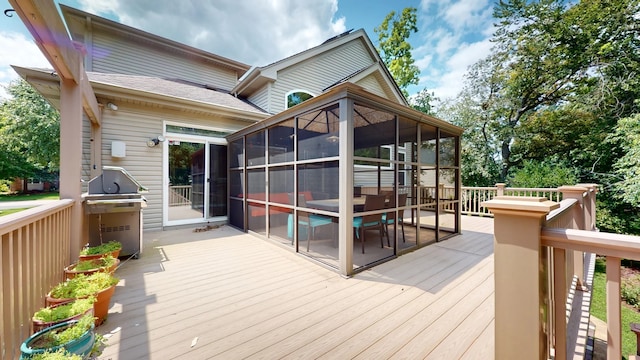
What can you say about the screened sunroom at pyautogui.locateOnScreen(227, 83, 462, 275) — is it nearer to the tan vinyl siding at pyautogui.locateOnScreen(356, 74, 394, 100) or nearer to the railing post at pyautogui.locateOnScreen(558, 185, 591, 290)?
the railing post at pyautogui.locateOnScreen(558, 185, 591, 290)

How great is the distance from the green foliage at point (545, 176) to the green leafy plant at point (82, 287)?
11.2 meters

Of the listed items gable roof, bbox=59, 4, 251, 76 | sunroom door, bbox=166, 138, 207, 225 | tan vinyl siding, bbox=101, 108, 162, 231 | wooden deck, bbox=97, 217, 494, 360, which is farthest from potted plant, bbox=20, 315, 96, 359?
gable roof, bbox=59, 4, 251, 76

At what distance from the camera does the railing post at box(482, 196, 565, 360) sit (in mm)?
1096

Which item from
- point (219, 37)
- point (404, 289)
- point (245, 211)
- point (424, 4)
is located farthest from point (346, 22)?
point (404, 289)

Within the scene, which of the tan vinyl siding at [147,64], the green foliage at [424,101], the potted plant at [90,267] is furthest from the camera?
the green foliage at [424,101]

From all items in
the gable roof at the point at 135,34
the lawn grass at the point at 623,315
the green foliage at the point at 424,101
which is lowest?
the lawn grass at the point at 623,315

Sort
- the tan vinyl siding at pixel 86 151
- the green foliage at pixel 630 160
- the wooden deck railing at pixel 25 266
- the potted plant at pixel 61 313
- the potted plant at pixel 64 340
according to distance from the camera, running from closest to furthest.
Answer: the potted plant at pixel 64 340 < the wooden deck railing at pixel 25 266 < the potted plant at pixel 61 313 < the tan vinyl siding at pixel 86 151 < the green foliage at pixel 630 160

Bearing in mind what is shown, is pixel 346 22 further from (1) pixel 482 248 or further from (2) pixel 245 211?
(1) pixel 482 248

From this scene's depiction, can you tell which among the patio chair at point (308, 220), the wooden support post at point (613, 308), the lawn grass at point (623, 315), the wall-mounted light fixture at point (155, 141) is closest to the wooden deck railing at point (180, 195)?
the wall-mounted light fixture at point (155, 141)

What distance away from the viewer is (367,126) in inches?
157

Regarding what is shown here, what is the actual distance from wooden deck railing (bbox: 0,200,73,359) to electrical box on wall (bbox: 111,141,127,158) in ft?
11.0

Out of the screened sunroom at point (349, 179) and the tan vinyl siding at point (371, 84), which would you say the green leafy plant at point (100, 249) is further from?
the tan vinyl siding at point (371, 84)

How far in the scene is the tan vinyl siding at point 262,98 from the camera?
306 inches

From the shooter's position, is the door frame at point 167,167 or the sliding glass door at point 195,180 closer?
the door frame at point 167,167
